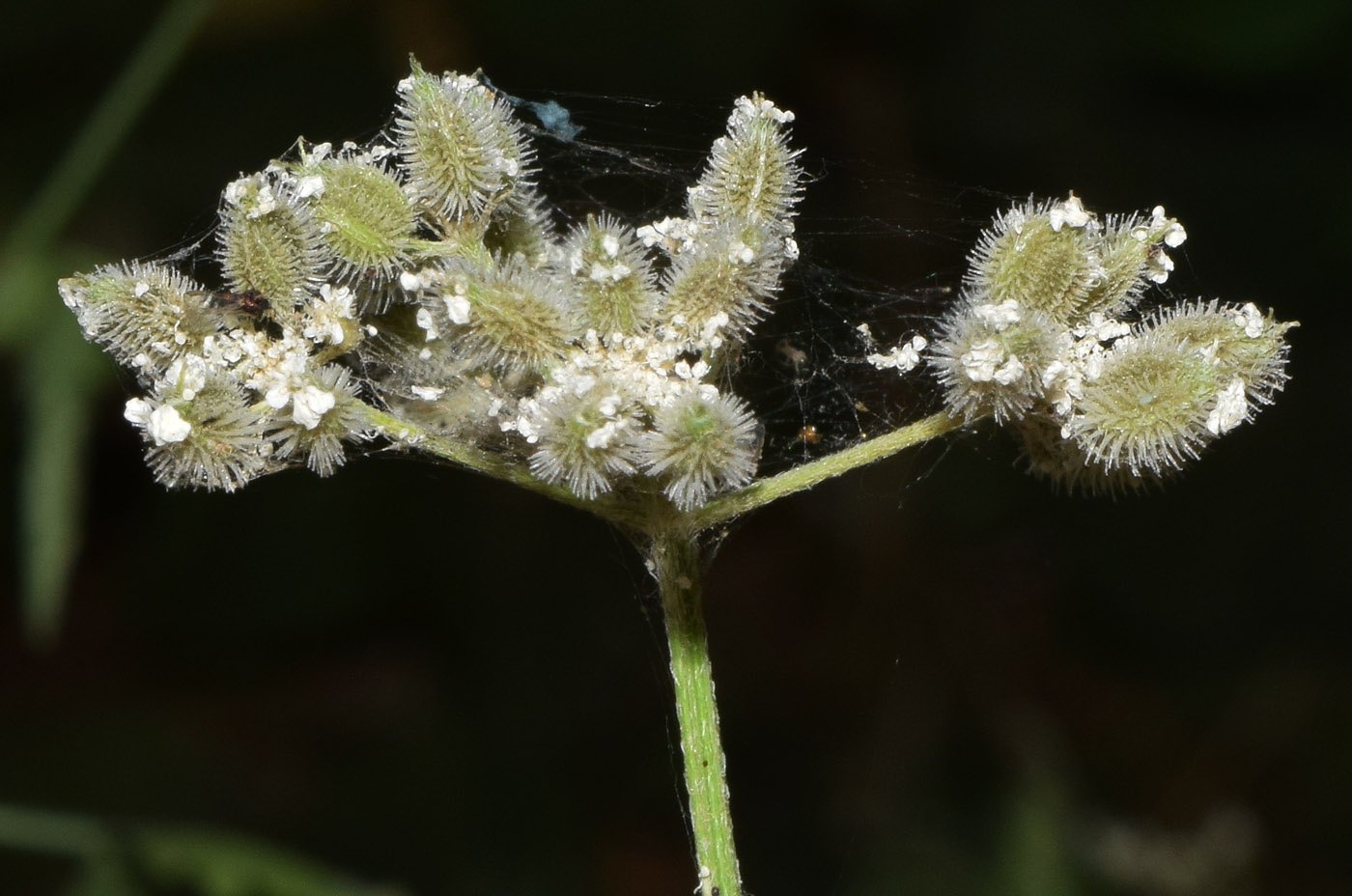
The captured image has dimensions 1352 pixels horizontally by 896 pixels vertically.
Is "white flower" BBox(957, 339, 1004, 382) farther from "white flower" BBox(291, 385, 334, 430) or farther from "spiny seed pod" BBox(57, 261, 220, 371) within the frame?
"spiny seed pod" BBox(57, 261, 220, 371)

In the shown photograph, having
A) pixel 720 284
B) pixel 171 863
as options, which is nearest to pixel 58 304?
pixel 171 863

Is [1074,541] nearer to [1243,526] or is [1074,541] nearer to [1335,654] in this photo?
[1243,526]

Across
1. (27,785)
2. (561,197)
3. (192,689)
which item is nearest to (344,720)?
(192,689)

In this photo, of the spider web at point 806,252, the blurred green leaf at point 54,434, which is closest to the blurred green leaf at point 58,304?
the blurred green leaf at point 54,434

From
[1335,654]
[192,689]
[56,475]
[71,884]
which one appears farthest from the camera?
[192,689]

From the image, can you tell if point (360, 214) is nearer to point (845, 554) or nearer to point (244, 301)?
point (244, 301)

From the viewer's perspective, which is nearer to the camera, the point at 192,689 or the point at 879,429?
the point at 879,429
